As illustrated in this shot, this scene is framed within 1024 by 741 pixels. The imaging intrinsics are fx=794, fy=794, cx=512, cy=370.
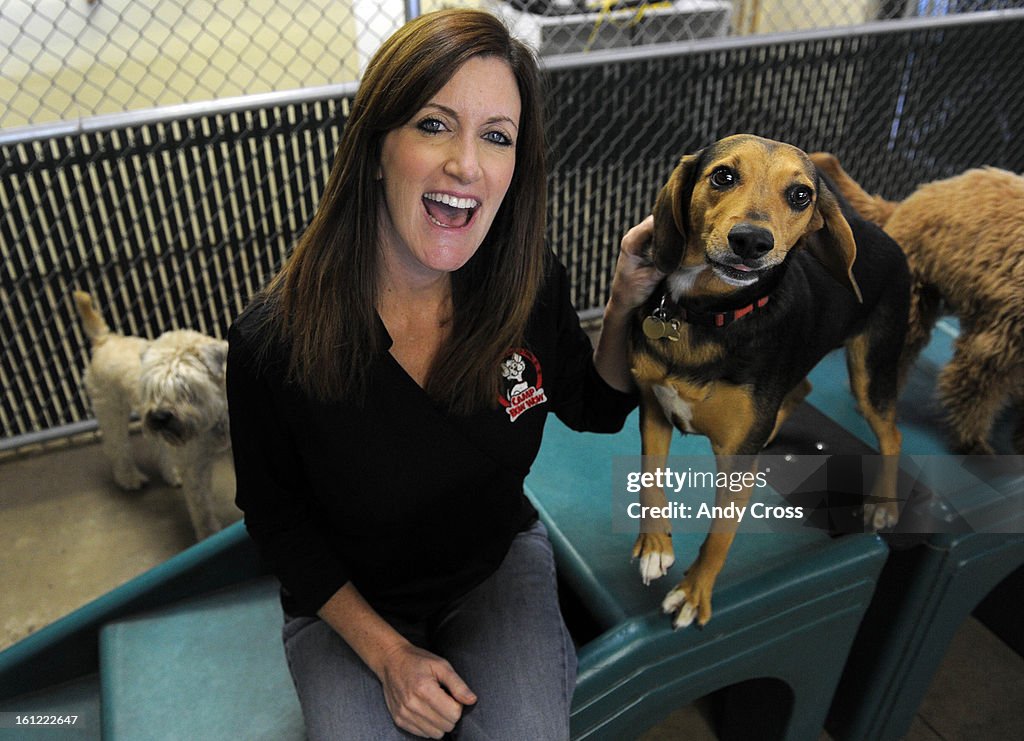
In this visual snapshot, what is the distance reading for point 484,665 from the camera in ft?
4.05

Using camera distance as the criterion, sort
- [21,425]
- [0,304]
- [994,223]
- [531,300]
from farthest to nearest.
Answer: [21,425]
[0,304]
[994,223]
[531,300]

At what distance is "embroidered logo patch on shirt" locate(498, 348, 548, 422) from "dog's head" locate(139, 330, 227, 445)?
116cm

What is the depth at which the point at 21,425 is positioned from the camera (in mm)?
2748

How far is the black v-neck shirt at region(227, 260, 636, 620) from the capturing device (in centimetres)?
117

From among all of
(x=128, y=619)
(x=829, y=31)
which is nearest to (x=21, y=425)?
(x=128, y=619)

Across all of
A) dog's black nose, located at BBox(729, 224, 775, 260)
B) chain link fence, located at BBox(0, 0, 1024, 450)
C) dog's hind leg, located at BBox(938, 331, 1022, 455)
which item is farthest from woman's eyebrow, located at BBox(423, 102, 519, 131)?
chain link fence, located at BBox(0, 0, 1024, 450)

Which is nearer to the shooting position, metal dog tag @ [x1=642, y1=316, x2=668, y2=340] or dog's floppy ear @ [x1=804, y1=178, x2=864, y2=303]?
dog's floppy ear @ [x1=804, y1=178, x2=864, y2=303]

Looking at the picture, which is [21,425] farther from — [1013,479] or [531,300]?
[1013,479]

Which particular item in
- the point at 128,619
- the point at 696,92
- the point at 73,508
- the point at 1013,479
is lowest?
the point at 73,508

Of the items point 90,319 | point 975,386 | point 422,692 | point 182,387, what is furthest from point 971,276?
point 90,319

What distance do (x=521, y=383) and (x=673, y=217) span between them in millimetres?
371

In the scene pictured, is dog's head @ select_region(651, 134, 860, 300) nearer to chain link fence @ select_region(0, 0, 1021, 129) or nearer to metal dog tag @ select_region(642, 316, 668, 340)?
metal dog tag @ select_region(642, 316, 668, 340)

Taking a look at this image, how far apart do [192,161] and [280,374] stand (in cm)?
168

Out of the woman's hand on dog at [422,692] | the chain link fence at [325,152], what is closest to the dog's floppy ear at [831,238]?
the woman's hand on dog at [422,692]
